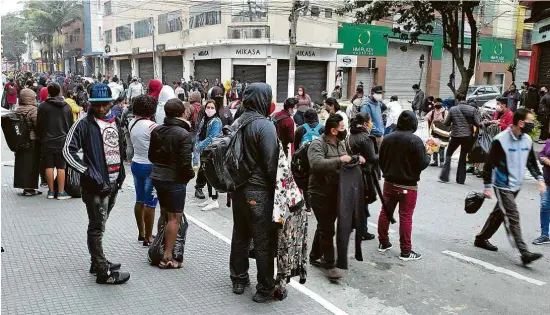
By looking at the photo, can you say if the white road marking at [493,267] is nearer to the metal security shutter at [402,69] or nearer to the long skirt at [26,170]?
the long skirt at [26,170]

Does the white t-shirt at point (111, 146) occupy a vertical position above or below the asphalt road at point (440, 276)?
above

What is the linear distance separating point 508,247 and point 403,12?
15.1 m

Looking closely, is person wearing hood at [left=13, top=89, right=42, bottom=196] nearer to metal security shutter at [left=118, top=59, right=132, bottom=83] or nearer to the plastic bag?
the plastic bag

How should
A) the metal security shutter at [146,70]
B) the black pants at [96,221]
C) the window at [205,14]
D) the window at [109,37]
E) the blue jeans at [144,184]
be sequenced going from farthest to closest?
1. the window at [109,37]
2. the metal security shutter at [146,70]
3. the window at [205,14]
4. the blue jeans at [144,184]
5. the black pants at [96,221]

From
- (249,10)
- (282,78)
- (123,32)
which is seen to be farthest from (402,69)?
(123,32)

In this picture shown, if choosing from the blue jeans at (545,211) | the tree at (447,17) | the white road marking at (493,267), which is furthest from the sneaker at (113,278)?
the tree at (447,17)

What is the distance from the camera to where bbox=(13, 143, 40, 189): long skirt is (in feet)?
25.8

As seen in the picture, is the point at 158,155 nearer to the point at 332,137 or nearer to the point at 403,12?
the point at 332,137

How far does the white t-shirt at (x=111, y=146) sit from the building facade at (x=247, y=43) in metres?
26.5

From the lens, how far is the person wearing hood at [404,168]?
5570 millimetres

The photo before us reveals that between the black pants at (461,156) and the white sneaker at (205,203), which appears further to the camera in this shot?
the black pants at (461,156)

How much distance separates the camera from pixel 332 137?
5.02 metres

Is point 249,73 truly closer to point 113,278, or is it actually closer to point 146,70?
point 146,70

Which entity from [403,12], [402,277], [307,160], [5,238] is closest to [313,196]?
[307,160]
